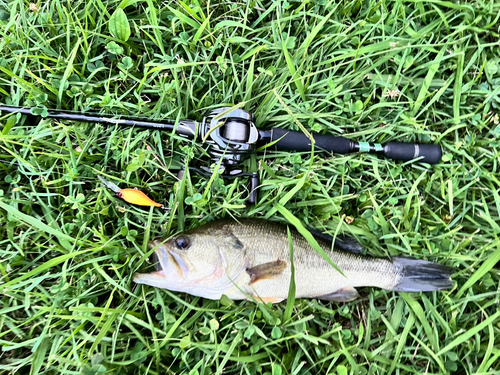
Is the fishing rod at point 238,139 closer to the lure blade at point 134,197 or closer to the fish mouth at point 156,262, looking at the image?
the lure blade at point 134,197

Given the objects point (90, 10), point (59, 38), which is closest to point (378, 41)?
point (90, 10)

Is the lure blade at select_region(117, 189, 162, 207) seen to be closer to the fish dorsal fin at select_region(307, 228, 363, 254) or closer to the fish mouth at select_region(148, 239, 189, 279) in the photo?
the fish mouth at select_region(148, 239, 189, 279)

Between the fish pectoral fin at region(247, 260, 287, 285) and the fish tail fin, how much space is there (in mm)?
895

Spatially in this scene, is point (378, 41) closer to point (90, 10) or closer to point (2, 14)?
point (90, 10)

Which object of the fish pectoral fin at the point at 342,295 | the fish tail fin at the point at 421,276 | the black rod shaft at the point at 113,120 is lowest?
the fish pectoral fin at the point at 342,295

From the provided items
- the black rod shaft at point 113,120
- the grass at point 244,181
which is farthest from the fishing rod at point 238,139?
the grass at point 244,181

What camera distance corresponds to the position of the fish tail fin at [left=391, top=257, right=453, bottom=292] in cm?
248

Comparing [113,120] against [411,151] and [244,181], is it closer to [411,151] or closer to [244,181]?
[244,181]

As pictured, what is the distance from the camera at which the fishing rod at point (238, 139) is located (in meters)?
2.32

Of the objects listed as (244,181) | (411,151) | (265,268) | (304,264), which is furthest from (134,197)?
(411,151)

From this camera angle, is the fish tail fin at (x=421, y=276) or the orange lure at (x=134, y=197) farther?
the fish tail fin at (x=421, y=276)

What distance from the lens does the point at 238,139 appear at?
7.64 ft

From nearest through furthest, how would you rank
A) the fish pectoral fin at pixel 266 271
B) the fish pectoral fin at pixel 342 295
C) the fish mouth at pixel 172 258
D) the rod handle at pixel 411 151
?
the fish mouth at pixel 172 258 < the fish pectoral fin at pixel 266 271 < the fish pectoral fin at pixel 342 295 < the rod handle at pixel 411 151

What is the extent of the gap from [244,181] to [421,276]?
4.91ft
